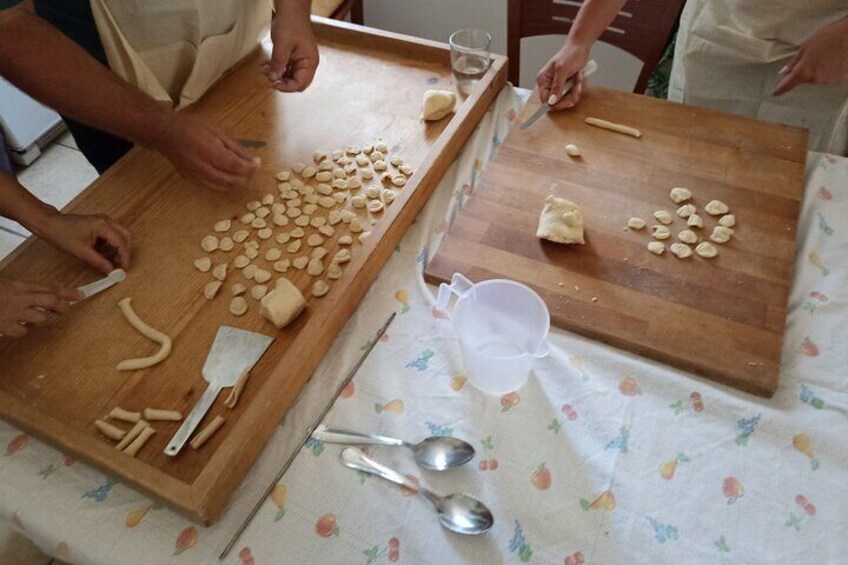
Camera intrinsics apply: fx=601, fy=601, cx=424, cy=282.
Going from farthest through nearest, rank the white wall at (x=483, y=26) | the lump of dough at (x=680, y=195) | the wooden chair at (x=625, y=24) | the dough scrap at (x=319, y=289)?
the white wall at (x=483, y=26) < the wooden chair at (x=625, y=24) < the lump of dough at (x=680, y=195) < the dough scrap at (x=319, y=289)

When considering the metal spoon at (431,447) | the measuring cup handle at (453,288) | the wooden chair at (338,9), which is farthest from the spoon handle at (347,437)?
the wooden chair at (338,9)

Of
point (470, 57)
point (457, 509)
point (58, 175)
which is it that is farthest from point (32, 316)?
point (58, 175)

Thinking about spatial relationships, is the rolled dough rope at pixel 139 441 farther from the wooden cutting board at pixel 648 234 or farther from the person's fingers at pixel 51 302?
the wooden cutting board at pixel 648 234

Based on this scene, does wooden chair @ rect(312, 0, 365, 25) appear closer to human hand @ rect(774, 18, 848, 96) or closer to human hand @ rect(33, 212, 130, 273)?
human hand @ rect(33, 212, 130, 273)

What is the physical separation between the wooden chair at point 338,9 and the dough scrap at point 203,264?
1.41 meters

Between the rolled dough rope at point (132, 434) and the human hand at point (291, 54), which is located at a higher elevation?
the human hand at point (291, 54)

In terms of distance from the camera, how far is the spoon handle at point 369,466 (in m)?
0.67

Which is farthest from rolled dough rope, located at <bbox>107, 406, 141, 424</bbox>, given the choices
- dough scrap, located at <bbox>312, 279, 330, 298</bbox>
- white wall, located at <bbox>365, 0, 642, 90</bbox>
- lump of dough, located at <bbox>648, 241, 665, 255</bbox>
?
white wall, located at <bbox>365, 0, 642, 90</bbox>

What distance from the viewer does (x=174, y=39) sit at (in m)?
1.06

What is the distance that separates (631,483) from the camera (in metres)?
0.68

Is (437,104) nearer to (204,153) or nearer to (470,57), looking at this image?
(470,57)

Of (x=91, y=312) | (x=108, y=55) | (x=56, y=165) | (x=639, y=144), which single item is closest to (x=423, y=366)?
(x=91, y=312)

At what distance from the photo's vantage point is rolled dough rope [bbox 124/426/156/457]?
0.70m

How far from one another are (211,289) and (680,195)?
0.73 meters
